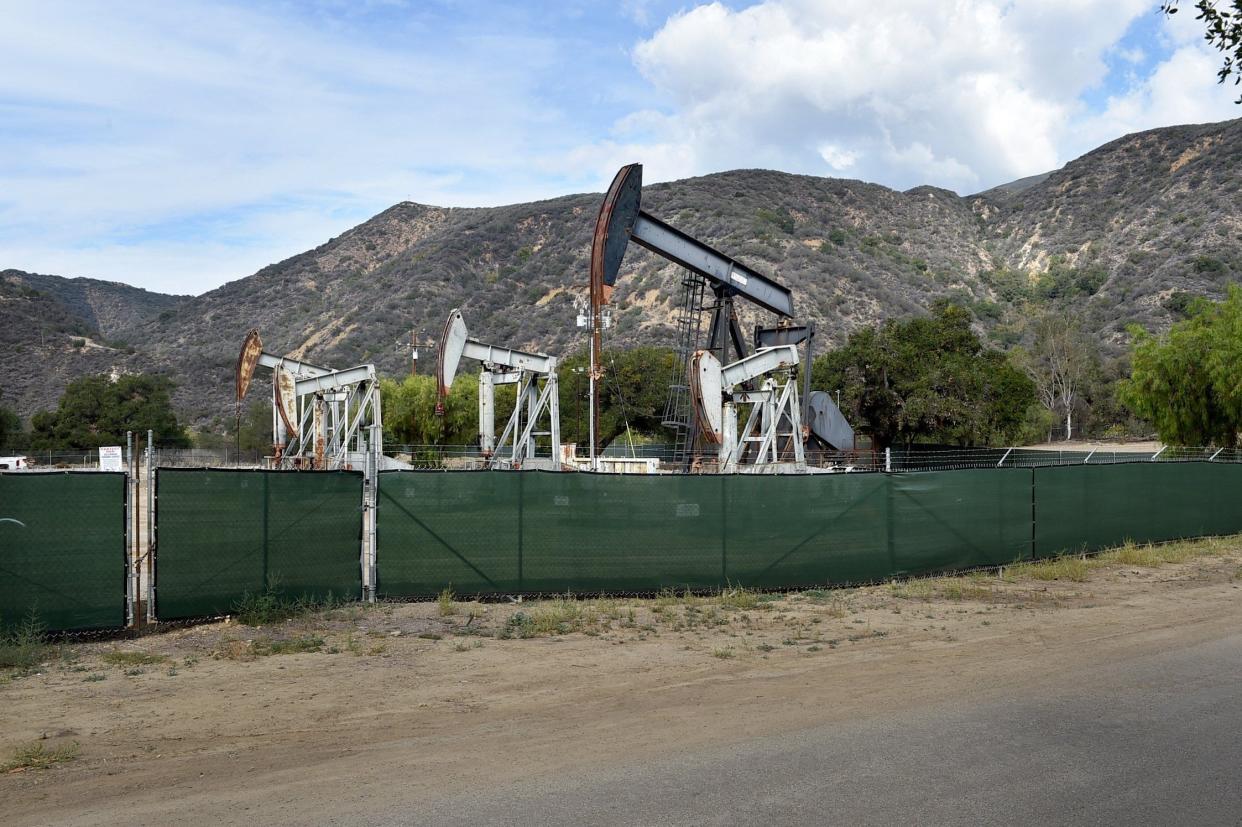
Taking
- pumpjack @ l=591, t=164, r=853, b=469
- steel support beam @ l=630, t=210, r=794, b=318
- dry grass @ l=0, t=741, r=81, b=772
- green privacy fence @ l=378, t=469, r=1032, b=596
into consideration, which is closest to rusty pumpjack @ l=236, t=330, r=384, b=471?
pumpjack @ l=591, t=164, r=853, b=469

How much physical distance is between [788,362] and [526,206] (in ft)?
431

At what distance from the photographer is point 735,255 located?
9819 cm

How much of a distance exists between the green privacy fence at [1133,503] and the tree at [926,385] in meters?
28.5

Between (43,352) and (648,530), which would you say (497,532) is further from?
(43,352)

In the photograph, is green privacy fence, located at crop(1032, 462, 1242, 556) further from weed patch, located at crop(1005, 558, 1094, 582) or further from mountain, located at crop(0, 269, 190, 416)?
mountain, located at crop(0, 269, 190, 416)

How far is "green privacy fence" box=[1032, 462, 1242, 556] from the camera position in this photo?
1820 centimetres

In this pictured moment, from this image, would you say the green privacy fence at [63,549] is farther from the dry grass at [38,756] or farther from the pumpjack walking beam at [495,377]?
the pumpjack walking beam at [495,377]

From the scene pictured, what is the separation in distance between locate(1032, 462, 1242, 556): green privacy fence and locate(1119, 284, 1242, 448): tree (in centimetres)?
1297

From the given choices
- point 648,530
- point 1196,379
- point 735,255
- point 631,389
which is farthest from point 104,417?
point 648,530

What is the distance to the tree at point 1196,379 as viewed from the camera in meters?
33.8

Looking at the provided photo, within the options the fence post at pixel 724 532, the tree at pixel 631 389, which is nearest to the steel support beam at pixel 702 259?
the fence post at pixel 724 532

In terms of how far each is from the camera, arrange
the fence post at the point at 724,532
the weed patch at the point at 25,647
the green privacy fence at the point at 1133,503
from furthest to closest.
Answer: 1. the green privacy fence at the point at 1133,503
2. the fence post at the point at 724,532
3. the weed patch at the point at 25,647

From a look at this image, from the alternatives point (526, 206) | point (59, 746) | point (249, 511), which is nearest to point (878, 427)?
point (249, 511)

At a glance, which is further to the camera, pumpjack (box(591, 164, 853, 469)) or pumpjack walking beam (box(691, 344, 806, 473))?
pumpjack (box(591, 164, 853, 469))
